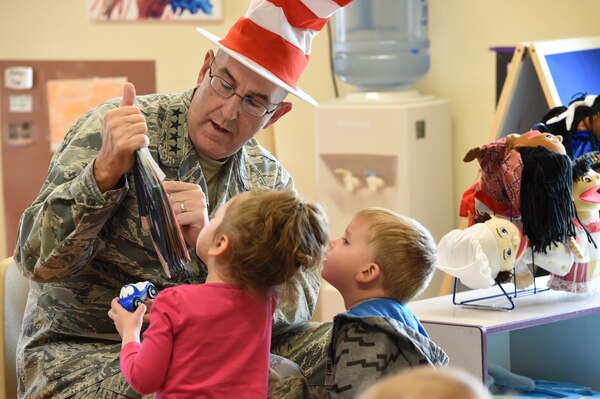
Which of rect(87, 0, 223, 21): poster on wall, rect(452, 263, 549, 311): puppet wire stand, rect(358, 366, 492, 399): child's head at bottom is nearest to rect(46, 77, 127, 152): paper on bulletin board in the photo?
rect(87, 0, 223, 21): poster on wall

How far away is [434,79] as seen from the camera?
13.6 ft

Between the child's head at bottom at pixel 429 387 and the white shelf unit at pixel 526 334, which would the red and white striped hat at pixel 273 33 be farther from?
the child's head at bottom at pixel 429 387

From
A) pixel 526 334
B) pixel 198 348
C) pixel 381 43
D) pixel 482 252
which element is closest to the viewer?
pixel 198 348

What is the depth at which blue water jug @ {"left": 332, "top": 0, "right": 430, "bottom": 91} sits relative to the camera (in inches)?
160

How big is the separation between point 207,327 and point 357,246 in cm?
38

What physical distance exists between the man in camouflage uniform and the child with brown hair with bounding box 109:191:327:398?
9 centimetres

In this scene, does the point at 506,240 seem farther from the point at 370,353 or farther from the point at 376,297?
the point at 370,353

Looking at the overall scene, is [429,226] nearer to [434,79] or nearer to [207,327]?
[434,79]

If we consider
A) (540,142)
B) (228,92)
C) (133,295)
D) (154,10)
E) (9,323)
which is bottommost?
(9,323)

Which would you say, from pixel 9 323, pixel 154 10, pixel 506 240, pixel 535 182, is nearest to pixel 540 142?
pixel 535 182

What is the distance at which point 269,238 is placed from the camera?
1790mm

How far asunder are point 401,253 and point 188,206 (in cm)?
44

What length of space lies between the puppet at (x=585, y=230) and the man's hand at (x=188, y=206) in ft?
3.07

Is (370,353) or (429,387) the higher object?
(429,387)
